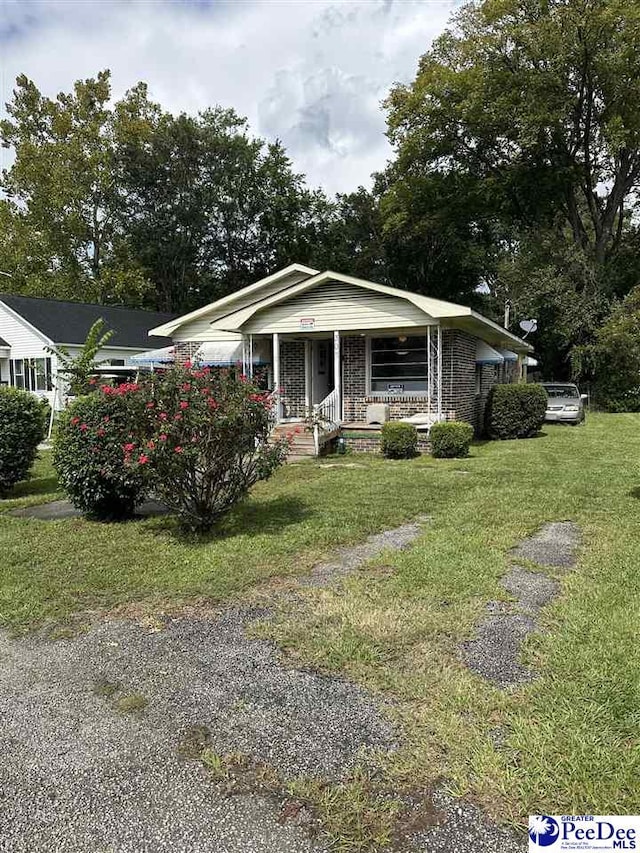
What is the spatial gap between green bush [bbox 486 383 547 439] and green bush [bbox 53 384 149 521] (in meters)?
11.8

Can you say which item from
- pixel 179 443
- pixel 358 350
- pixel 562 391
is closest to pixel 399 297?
pixel 358 350

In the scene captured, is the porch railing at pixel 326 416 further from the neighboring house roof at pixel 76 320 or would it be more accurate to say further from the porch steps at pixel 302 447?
the neighboring house roof at pixel 76 320

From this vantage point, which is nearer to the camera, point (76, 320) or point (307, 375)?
point (307, 375)

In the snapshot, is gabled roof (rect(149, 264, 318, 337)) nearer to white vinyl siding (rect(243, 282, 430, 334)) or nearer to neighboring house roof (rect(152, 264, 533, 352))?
neighboring house roof (rect(152, 264, 533, 352))

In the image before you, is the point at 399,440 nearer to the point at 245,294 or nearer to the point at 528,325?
the point at 245,294

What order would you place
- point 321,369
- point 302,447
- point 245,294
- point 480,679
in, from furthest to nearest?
point 245,294 → point 321,369 → point 302,447 → point 480,679

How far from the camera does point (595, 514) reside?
7402mm

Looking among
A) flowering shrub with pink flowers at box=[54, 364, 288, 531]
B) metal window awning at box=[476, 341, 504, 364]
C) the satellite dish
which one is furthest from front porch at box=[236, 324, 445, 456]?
the satellite dish

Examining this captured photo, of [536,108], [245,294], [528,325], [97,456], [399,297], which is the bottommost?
[97,456]

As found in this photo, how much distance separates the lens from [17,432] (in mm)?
9070

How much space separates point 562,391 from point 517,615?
18.5 metres

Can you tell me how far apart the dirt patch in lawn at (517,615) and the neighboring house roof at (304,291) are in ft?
27.2

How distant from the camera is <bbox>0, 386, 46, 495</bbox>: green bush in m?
8.96

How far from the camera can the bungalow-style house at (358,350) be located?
47.3 feet
